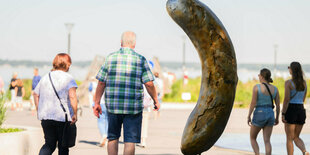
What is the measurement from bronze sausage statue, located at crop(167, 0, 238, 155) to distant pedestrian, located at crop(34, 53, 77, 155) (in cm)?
209

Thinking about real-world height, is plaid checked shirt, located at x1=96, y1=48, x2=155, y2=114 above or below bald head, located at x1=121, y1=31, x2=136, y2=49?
below

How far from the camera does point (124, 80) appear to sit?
6812mm

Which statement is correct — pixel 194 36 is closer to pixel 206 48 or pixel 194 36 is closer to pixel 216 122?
pixel 206 48

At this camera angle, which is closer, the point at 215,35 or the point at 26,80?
the point at 215,35

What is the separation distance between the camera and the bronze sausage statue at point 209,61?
5586 mm

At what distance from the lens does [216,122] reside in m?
5.80

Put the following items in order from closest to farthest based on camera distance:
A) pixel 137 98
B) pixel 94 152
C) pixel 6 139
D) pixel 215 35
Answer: pixel 215 35
pixel 137 98
pixel 6 139
pixel 94 152

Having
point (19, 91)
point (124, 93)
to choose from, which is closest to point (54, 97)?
point (124, 93)

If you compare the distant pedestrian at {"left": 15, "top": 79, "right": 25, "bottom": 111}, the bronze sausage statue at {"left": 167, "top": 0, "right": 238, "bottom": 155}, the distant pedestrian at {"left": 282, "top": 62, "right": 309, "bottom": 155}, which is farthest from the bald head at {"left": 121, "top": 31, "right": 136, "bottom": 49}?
the distant pedestrian at {"left": 15, "top": 79, "right": 25, "bottom": 111}

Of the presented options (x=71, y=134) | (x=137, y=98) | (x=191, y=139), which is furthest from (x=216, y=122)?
(x=71, y=134)

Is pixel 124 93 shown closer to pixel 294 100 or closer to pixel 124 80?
pixel 124 80

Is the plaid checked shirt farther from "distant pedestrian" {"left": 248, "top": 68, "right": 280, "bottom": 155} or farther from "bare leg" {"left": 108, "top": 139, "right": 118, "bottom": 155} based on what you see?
"distant pedestrian" {"left": 248, "top": 68, "right": 280, "bottom": 155}

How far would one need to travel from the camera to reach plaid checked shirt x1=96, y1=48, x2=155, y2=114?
6.77 metres

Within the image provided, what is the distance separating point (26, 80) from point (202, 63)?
32.9 metres
